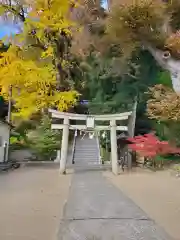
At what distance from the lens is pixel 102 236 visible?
379 cm

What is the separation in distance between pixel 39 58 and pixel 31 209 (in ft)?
36.3

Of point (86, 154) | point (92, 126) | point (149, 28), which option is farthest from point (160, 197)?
point (86, 154)

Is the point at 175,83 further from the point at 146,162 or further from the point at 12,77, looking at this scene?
the point at 12,77

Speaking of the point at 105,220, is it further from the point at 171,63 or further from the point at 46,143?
the point at 46,143

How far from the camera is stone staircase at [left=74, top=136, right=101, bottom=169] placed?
1364 cm

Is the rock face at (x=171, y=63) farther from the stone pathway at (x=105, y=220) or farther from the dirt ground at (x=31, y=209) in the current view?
the dirt ground at (x=31, y=209)

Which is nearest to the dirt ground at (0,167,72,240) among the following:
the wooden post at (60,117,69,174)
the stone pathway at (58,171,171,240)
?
the stone pathway at (58,171,171,240)

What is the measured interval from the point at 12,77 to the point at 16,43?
2011mm

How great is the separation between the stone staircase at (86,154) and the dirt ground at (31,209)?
4.69 m

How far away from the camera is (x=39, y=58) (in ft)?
50.9

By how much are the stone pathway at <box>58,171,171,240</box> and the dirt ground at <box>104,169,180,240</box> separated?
18 centimetres

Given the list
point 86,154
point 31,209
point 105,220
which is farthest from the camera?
point 86,154

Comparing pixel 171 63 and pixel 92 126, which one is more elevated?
pixel 171 63

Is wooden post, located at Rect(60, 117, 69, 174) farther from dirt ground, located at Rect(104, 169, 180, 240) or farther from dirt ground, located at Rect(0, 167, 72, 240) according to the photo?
dirt ground, located at Rect(104, 169, 180, 240)
